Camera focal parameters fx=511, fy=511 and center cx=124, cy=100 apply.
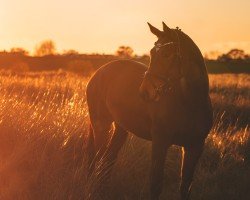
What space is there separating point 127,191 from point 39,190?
4.93ft

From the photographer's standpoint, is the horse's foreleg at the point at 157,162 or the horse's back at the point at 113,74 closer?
the horse's foreleg at the point at 157,162

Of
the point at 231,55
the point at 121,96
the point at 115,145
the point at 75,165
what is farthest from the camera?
the point at 231,55

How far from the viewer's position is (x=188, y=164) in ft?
18.5

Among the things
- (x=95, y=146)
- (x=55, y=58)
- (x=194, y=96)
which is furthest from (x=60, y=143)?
(x=55, y=58)

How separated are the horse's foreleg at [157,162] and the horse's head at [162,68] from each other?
0.56 meters

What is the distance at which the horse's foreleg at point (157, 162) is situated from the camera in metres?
5.36

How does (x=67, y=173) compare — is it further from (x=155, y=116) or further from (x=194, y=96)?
(x=194, y=96)

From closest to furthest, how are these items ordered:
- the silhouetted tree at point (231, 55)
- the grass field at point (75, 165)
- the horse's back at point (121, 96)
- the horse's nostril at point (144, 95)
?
the horse's nostril at point (144, 95)
the grass field at point (75, 165)
the horse's back at point (121, 96)
the silhouetted tree at point (231, 55)

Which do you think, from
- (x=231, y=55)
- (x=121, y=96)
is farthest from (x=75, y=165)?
(x=231, y=55)

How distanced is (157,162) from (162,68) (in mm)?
1056

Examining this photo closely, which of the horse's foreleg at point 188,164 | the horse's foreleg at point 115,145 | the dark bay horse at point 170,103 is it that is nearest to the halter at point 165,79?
the dark bay horse at point 170,103

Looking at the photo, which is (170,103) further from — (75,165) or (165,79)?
(75,165)

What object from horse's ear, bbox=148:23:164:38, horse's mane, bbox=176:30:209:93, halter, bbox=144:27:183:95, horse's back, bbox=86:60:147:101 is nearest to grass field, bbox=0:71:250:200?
horse's back, bbox=86:60:147:101

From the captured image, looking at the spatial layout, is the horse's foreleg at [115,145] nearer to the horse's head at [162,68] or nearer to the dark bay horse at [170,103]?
the dark bay horse at [170,103]
